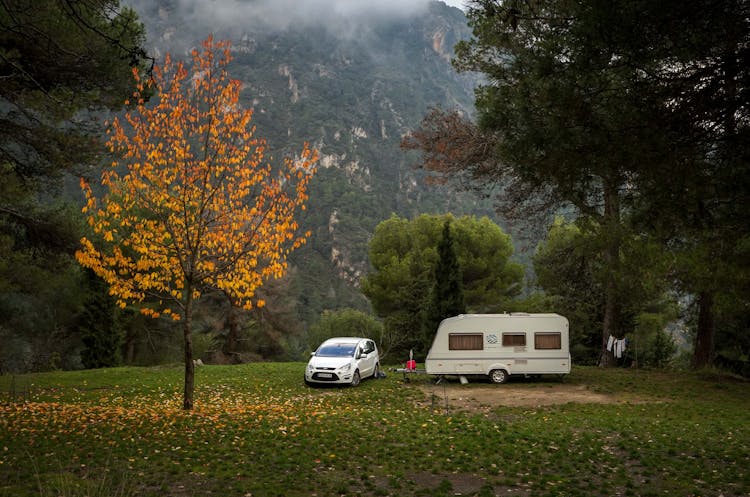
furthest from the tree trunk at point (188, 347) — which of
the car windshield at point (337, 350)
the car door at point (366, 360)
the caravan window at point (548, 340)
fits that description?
the caravan window at point (548, 340)

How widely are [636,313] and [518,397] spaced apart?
16051mm

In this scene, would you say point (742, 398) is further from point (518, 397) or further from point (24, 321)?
point (24, 321)

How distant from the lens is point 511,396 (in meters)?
14.9

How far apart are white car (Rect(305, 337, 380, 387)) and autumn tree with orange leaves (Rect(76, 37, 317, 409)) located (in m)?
5.10

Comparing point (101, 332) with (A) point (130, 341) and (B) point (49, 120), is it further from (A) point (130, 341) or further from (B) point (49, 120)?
(B) point (49, 120)

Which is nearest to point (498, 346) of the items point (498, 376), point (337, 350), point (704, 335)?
point (498, 376)

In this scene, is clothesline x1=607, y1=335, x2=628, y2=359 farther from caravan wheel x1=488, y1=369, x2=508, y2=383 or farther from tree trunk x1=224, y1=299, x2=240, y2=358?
tree trunk x1=224, y1=299, x2=240, y2=358

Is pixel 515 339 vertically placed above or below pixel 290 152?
below

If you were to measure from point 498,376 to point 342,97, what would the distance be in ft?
373

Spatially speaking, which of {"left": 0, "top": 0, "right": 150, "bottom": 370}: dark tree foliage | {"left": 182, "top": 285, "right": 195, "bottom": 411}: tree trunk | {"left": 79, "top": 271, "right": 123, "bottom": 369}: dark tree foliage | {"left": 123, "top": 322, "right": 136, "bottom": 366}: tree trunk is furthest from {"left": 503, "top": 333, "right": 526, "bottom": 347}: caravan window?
{"left": 123, "top": 322, "right": 136, "bottom": 366}: tree trunk

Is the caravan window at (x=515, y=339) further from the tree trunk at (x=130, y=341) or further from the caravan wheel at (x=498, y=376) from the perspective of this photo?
the tree trunk at (x=130, y=341)

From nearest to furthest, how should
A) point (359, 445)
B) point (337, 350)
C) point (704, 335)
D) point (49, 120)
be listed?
point (359, 445), point (49, 120), point (337, 350), point (704, 335)

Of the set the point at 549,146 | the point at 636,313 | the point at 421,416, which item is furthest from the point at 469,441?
the point at 636,313

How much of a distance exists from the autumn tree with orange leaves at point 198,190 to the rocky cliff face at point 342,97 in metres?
48.8
